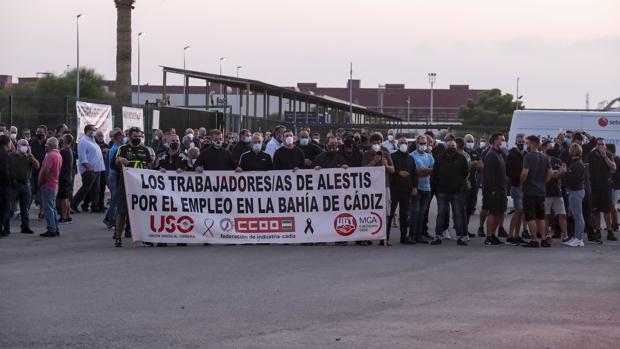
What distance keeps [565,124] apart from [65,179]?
Result: 1324cm

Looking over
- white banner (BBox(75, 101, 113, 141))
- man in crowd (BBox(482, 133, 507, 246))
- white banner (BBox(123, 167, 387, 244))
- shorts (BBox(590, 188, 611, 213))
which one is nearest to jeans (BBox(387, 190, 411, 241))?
white banner (BBox(123, 167, 387, 244))

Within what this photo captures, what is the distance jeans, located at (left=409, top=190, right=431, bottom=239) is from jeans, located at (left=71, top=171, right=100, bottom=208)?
7847 mm

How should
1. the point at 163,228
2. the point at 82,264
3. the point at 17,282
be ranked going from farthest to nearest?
the point at 163,228 < the point at 82,264 < the point at 17,282

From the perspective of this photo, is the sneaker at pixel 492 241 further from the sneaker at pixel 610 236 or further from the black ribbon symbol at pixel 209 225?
the black ribbon symbol at pixel 209 225

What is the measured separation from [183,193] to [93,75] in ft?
245

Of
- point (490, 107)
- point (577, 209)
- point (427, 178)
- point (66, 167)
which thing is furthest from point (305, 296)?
point (490, 107)

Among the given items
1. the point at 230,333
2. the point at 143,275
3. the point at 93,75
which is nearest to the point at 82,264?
the point at 143,275

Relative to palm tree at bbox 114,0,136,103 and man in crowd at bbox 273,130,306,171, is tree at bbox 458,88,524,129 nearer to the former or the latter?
palm tree at bbox 114,0,136,103

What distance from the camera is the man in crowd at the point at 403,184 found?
18406 millimetres

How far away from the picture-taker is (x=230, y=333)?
9.30m

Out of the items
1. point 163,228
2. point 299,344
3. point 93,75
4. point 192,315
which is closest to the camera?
point 299,344

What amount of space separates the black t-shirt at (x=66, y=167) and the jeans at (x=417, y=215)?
674 cm

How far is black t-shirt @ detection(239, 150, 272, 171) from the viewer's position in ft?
60.8

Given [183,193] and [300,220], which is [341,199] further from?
[183,193]
